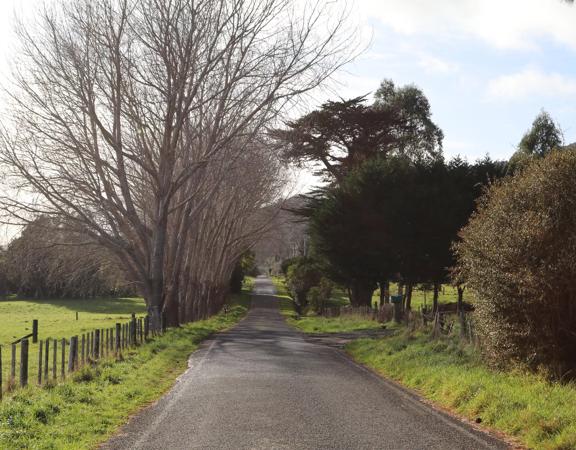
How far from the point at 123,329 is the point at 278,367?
218 inches

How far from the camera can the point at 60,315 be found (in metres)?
60.4

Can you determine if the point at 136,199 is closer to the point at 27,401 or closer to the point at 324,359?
the point at 324,359

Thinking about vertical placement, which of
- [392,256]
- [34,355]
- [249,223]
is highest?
[249,223]

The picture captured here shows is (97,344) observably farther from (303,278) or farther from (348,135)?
(303,278)

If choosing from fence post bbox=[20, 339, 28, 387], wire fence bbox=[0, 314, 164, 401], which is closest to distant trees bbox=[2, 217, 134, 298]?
wire fence bbox=[0, 314, 164, 401]

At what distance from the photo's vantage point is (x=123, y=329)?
1894 centimetres

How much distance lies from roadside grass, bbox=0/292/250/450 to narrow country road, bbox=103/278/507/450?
36 cm

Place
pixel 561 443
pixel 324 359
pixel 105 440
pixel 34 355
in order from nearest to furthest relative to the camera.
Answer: pixel 561 443, pixel 105 440, pixel 324 359, pixel 34 355

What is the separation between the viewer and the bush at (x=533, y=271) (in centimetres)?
1086

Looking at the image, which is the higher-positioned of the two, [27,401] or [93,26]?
[93,26]

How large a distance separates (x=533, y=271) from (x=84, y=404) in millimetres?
7266

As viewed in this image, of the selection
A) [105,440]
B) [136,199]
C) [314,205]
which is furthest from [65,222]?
[314,205]

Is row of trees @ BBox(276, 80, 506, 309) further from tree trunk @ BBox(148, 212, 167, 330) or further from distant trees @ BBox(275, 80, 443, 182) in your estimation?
tree trunk @ BBox(148, 212, 167, 330)

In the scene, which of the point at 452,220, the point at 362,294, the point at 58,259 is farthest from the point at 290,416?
the point at 362,294
